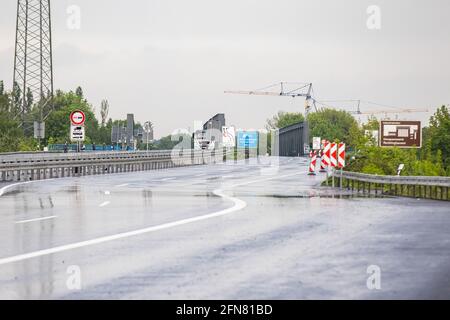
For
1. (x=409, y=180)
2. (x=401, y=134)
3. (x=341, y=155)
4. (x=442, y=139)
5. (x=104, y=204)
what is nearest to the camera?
(x=104, y=204)

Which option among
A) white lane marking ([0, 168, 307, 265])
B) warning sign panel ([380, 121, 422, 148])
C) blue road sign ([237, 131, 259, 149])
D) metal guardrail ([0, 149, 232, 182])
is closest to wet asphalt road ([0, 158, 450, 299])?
white lane marking ([0, 168, 307, 265])

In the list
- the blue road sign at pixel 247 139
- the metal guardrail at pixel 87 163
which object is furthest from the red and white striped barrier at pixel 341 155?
the blue road sign at pixel 247 139

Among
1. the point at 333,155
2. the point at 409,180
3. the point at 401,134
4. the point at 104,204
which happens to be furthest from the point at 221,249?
the point at 401,134

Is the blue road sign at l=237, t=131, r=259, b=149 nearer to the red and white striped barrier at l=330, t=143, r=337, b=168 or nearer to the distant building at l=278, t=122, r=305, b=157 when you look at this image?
the distant building at l=278, t=122, r=305, b=157

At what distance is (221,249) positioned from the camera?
14523 mm

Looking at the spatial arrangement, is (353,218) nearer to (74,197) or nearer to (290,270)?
(290,270)

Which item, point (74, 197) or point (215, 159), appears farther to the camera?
point (215, 159)

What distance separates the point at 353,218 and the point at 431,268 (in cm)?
874

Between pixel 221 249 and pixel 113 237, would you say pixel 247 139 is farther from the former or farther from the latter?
pixel 221 249

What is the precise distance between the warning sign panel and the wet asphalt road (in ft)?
96.1

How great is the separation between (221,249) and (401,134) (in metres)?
44.3

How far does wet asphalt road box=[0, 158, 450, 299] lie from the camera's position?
1053cm

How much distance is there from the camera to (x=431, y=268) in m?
12.4
